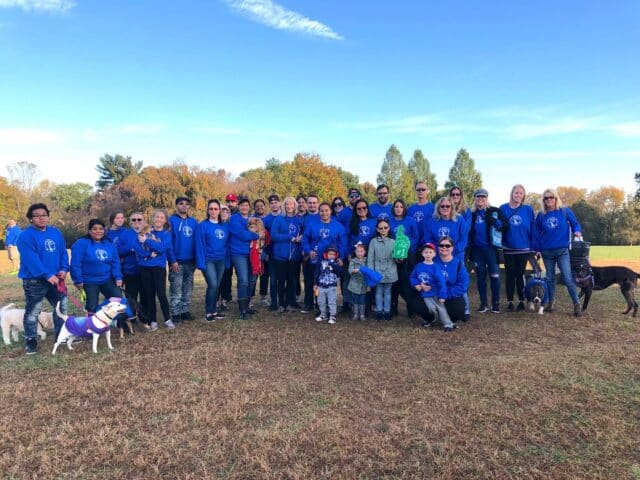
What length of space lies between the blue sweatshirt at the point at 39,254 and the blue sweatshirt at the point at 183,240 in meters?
1.60

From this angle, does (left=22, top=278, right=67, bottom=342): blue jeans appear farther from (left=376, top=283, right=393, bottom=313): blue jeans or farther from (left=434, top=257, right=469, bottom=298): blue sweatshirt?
(left=434, top=257, right=469, bottom=298): blue sweatshirt

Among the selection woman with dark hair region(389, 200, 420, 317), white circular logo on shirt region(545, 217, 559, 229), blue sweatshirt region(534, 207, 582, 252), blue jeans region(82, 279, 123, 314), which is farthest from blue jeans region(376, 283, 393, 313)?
blue jeans region(82, 279, 123, 314)

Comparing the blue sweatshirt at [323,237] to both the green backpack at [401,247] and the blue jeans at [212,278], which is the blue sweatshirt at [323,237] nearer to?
the green backpack at [401,247]

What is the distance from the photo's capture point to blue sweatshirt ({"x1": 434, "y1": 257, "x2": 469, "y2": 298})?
6391 mm

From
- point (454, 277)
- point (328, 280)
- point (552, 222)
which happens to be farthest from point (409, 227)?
point (552, 222)

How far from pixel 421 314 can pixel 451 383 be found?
92.8 inches

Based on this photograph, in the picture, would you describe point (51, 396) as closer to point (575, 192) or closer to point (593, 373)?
point (593, 373)

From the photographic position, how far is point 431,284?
6.40 meters

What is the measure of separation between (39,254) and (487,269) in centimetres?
705

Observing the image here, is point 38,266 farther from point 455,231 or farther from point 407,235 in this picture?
point 455,231

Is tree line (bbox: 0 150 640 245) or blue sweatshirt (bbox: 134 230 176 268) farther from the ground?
tree line (bbox: 0 150 640 245)

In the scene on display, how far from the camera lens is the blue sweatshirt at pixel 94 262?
18.5 feet

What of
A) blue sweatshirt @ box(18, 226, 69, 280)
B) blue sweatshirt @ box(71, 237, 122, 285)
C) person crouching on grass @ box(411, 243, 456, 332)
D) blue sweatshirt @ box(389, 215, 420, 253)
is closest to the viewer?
blue sweatshirt @ box(18, 226, 69, 280)

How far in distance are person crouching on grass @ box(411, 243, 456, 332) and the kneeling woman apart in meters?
0.10
